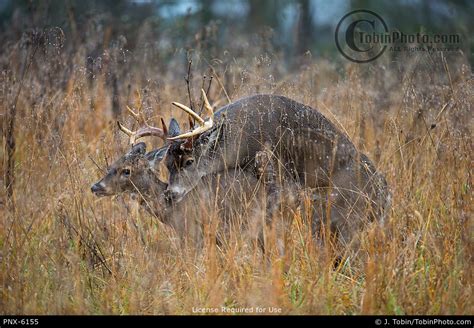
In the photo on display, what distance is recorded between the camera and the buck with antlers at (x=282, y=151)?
22.1 ft

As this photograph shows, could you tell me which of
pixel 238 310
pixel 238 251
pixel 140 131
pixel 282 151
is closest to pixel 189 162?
pixel 140 131

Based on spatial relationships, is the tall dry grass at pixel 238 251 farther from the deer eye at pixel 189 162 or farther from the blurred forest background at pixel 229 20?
the blurred forest background at pixel 229 20

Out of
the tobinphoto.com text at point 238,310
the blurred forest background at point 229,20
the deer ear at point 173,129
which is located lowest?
the tobinphoto.com text at point 238,310

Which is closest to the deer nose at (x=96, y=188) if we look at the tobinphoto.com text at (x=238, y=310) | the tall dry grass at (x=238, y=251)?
the tall dry grass at (x=238, y=251)

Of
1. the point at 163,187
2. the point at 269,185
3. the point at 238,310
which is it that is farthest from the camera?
the point at 163,187

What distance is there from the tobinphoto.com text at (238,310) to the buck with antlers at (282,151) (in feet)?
5.12

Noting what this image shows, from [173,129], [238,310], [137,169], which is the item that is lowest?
[238,310]

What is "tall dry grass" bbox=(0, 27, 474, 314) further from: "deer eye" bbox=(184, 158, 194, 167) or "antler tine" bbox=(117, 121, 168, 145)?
"deer eye" bbox=(184, 158, 194, 167)

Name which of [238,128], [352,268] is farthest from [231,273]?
[238,128]

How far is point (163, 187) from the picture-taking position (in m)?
7.27

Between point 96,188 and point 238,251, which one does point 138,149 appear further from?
point 238,251

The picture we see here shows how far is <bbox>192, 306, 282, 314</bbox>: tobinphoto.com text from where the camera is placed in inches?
198

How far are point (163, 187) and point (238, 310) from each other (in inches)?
91.9
